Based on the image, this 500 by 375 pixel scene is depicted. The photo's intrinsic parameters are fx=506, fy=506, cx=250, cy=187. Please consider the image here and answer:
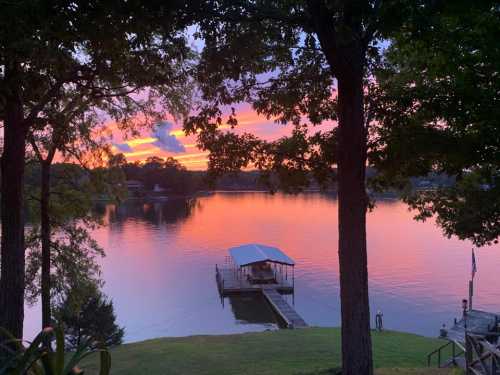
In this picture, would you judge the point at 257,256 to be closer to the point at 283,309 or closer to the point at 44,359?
the point at 283,309

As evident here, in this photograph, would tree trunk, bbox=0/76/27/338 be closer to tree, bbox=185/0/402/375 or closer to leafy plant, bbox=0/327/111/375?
tree, bbox=185/0/402/375

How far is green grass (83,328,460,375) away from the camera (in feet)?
51.0

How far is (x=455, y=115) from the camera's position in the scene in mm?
8586

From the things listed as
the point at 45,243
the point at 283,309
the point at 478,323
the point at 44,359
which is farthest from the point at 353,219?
the point at 283,309

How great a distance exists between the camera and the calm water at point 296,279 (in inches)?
1286

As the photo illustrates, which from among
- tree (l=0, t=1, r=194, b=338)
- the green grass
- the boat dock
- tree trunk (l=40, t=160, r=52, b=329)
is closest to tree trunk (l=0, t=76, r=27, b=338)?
tree (l=0, t=1, r=194, b=338)

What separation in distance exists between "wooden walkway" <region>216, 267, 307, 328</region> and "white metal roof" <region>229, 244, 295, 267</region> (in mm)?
1763

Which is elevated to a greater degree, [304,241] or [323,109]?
[323,109]

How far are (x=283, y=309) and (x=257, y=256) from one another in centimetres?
915

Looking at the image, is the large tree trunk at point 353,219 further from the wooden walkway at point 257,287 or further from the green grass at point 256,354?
the wooden walkway at point 257,287

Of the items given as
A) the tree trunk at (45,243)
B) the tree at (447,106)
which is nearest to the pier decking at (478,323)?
the tree at (447,106)

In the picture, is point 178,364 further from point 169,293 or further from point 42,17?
point 169,293

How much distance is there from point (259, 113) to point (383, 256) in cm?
4438

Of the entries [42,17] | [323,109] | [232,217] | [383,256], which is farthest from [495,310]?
[232,217]
